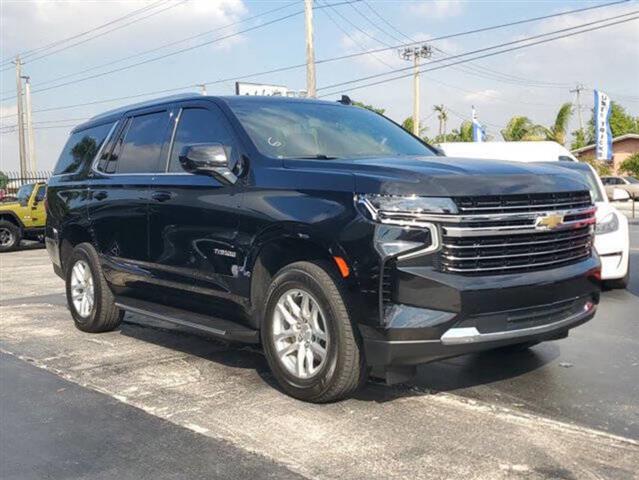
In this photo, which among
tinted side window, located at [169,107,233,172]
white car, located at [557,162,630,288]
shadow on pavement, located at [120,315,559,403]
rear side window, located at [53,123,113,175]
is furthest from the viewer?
white car, located at [557,162,630,288]

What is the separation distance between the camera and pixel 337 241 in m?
4.15

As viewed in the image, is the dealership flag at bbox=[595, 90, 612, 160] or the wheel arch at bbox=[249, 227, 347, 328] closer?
the wheel arch at bbox=[249, 227, 347, 328]

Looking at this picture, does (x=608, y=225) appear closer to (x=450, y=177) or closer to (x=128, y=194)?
(x=450, y=177)

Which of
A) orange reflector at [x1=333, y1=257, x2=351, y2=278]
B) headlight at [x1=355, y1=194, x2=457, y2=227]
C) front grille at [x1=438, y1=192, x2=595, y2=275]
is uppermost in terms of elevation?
headlight at [x1=355, y1=194, x2=457, y2=227]

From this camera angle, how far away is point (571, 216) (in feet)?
14.8

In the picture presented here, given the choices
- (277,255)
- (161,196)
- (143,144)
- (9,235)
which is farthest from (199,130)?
(9,235)

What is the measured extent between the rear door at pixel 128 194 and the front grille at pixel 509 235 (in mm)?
2827

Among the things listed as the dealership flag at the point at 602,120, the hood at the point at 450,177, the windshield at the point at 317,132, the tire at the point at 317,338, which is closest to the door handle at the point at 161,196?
the windshield at the point at 317,132

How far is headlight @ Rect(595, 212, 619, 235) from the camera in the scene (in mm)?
8297

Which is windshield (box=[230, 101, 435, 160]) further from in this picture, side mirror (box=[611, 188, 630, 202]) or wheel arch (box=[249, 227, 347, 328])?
side mirror (box=[611, 188, 630, 202])

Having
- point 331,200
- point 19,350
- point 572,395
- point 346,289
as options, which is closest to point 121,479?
point 346,289

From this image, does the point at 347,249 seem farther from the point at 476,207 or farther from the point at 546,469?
the point at 546,469

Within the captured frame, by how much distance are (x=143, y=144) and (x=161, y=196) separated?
826 mm

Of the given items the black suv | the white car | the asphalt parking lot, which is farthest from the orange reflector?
the white car
